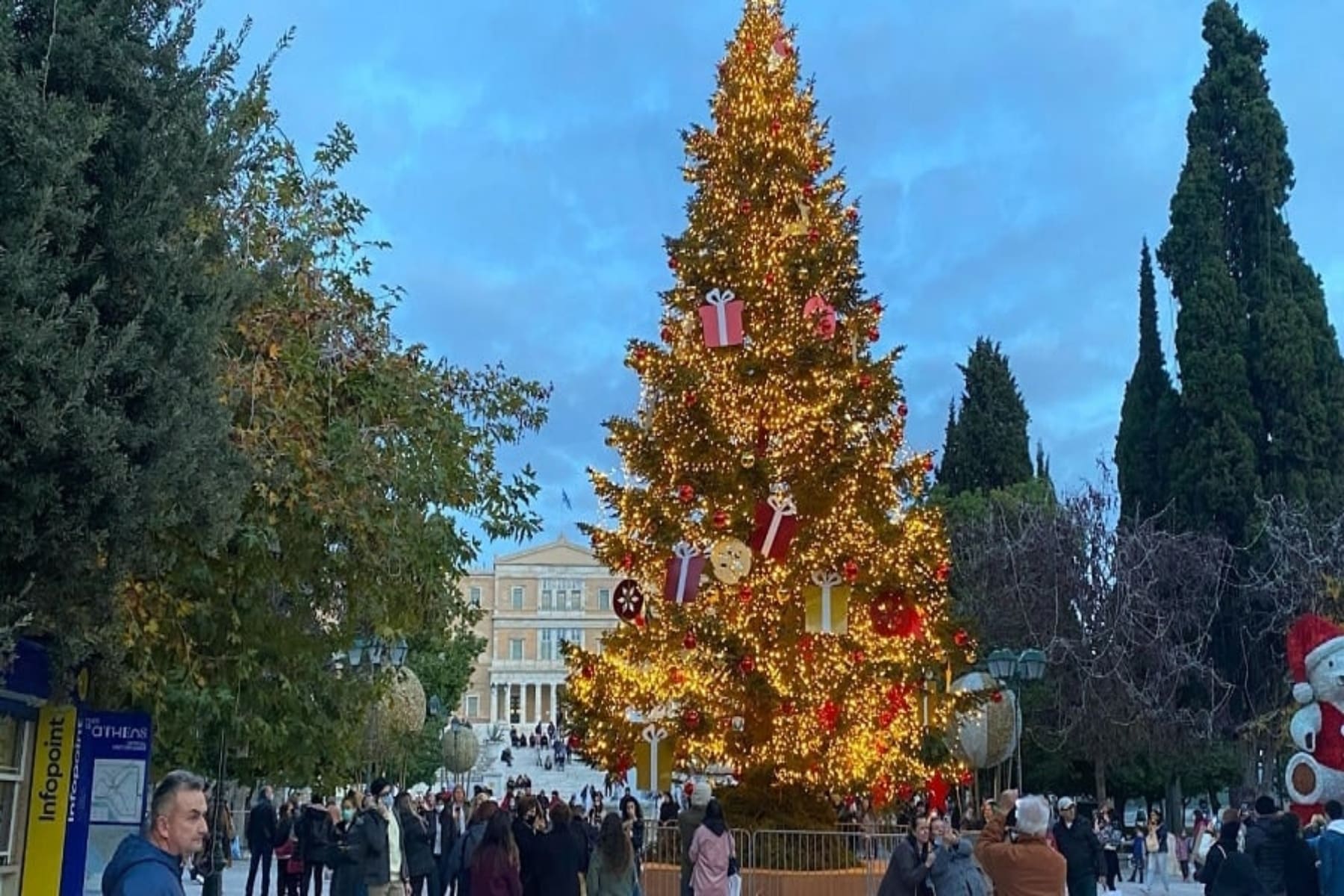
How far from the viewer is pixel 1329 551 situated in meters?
32.7

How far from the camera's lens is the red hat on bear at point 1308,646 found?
20469 mm

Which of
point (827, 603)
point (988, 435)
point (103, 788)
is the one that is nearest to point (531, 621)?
point (988, 435)

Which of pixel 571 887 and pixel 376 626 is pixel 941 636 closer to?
pixel 571 887

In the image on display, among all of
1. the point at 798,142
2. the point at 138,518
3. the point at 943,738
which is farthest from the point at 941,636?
the point at 138,518

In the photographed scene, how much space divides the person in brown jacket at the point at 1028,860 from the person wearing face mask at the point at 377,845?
7.98 m

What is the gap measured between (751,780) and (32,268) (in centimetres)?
1556

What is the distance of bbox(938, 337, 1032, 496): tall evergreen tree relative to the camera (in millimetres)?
50594

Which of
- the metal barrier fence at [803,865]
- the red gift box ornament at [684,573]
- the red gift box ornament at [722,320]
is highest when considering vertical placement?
the red gift box ornament at [722,320]

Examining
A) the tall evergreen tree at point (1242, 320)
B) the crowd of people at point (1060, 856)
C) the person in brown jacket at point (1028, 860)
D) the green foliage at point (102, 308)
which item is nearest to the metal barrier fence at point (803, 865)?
the crowd of people at point (1060, 856)

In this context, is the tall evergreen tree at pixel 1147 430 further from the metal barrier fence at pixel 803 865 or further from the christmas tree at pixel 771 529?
the metal barrier fence at pixel 803 865

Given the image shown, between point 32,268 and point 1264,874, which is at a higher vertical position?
point 32,268

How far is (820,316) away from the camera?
809 inches

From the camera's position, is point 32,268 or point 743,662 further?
point 743,662

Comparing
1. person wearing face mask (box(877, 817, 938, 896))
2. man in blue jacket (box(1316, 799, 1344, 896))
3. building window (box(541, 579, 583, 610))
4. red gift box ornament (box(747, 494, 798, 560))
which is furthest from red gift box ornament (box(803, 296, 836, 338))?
building window (box(541, 579, 583, 610))
